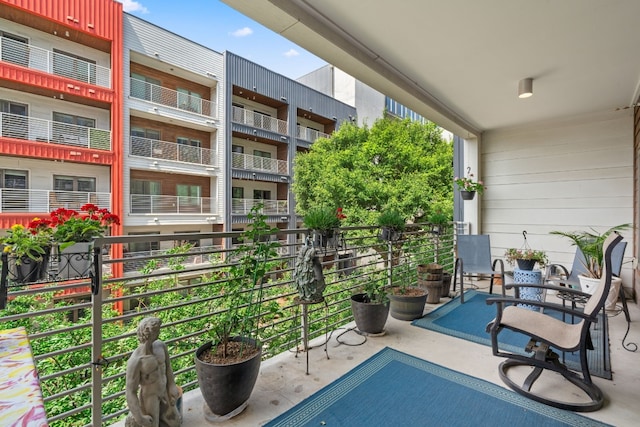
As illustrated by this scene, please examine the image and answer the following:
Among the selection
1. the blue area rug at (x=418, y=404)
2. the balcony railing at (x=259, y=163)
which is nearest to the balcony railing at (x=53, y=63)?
the balcony railing at (x=259, y=163)

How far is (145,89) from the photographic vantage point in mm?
9211

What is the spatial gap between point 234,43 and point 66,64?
5.82 metres

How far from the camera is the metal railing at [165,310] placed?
4.71 feet

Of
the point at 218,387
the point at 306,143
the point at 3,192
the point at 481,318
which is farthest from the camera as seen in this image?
the point at 306,143

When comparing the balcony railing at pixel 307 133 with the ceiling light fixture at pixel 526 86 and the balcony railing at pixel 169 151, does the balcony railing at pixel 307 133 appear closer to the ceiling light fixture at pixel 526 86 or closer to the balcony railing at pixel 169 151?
the balcony railing at pixel 169 151

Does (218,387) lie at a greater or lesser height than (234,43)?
lesser

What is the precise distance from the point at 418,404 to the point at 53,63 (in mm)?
10668

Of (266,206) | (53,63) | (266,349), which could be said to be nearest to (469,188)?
(266,349)

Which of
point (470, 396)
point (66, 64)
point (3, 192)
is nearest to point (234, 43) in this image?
point (66, 64)

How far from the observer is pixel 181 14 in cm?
1067

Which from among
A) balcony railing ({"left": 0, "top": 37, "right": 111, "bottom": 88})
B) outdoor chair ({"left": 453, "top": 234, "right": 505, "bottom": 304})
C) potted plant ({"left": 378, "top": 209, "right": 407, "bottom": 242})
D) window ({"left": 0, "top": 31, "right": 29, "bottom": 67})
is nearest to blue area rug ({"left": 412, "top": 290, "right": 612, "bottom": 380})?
outdoor chair ({"left": 453, "top": 234, "right": 505, "bottom": 304})

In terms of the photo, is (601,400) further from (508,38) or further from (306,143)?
(306,143)

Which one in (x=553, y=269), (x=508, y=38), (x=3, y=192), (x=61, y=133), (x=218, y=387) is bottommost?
(x=218, y=387)

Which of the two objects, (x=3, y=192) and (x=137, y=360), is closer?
(x=137, y=360)
